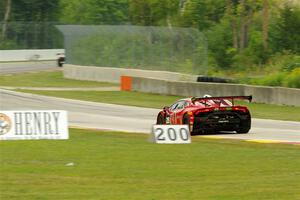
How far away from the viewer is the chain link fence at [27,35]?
227ft

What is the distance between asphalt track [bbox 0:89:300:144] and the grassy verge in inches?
52.2

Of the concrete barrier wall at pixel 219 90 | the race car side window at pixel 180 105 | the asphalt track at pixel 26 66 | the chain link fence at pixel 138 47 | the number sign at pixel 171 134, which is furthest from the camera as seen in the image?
the asphalt track at pixel 26 66

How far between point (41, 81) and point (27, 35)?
20.8m

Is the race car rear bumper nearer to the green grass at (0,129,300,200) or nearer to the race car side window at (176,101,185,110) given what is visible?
the race car side window at (176,101,185,110)

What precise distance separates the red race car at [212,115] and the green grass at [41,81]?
2492 cm

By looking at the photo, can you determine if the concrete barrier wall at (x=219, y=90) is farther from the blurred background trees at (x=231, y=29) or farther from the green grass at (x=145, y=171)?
the green grass at (x=145, y=171)

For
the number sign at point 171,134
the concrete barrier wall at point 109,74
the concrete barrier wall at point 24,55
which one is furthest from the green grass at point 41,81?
the number sign at point 171,134

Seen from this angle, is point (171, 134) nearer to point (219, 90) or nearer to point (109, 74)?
point (219, 90)

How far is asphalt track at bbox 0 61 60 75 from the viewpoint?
59.2 meters

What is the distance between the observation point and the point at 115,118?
2791cm

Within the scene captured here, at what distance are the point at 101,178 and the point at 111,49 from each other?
3631 centimetres

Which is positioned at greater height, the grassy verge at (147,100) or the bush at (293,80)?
the bush at (293,80)

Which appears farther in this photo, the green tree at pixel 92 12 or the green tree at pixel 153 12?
the green tree at pixel 92 12

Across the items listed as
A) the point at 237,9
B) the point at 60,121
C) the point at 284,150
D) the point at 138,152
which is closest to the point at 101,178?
the point at 138,152
